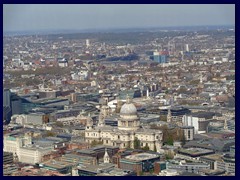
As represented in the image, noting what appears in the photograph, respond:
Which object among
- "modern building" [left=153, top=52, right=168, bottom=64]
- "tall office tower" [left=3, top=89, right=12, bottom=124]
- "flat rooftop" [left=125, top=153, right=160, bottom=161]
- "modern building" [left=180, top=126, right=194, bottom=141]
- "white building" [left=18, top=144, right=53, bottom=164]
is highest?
"modern building" [left=153, top=52, right=168, bottom=64]

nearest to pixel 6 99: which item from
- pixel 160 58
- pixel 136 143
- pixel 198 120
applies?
pixel 198 120

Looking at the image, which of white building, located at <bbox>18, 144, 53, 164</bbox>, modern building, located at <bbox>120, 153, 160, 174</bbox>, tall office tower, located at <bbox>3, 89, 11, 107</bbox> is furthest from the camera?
tall office tower, located at <bbox>3, 89, 11, 107</bbox>

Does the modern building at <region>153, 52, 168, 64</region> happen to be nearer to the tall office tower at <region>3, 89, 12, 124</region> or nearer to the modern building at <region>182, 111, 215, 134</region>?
the tall office tower at <region>3, 89, 12, 124</region>

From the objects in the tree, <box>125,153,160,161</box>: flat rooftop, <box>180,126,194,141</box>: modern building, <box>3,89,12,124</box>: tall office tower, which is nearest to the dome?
the tree

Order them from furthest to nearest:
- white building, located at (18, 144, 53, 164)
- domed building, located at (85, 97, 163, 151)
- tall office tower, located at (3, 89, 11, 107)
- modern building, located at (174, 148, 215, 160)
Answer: tall office tower, located at (3, 89, 11, 107) → domed building, located at (85, 97, 163, 151) → white building, located at (18, 144, 53, 164) → modern building, located at (174, 148, 215, 160)

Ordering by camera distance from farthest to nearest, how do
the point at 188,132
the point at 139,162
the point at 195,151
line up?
1. the point at 188,132
2. the point at 195,151
3. the point at 139,162

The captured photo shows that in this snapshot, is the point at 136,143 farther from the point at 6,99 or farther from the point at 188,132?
the point at 6,99

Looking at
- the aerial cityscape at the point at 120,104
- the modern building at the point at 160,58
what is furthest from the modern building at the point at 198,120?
the modern building at the point at 160,58

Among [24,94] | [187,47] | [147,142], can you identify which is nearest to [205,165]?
[147,142]
